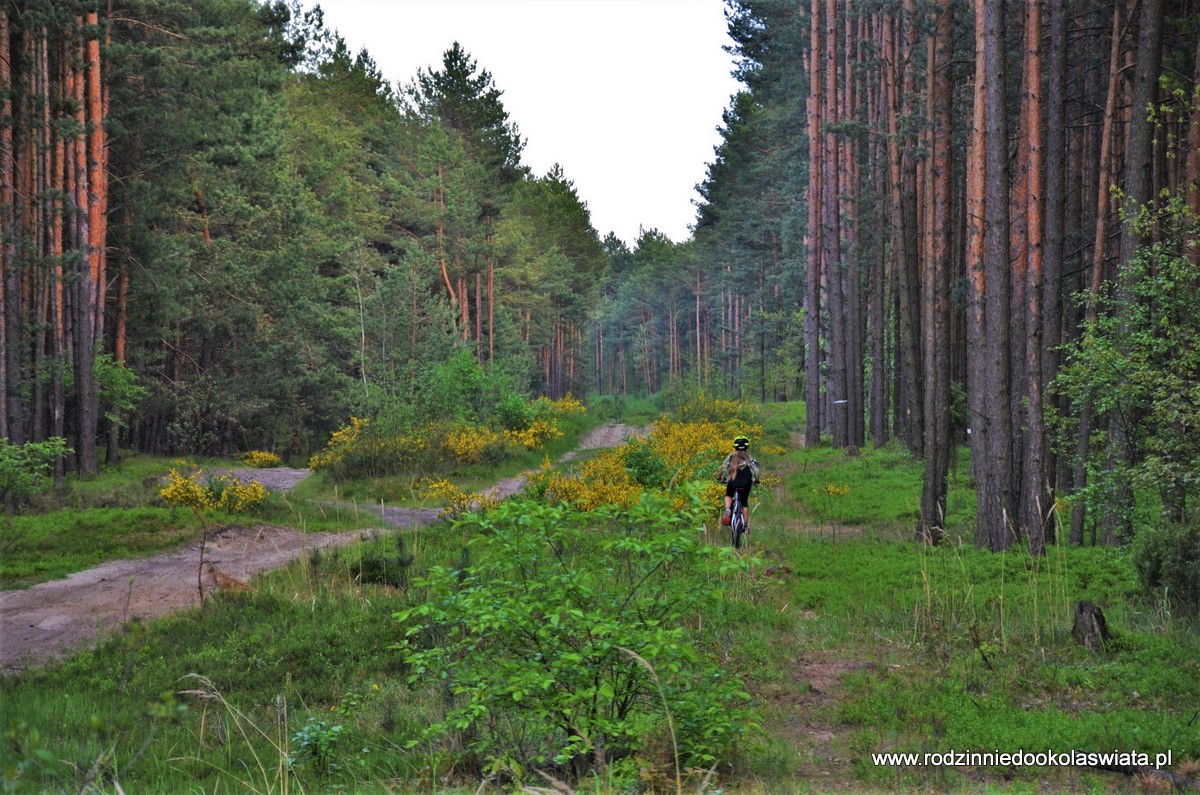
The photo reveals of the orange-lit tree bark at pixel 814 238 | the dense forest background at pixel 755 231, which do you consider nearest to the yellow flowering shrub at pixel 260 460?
the dense forest background at pixel 755 231

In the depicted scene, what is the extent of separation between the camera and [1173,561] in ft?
30.0

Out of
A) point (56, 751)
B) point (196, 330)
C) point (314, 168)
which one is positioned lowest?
point (56, 751)

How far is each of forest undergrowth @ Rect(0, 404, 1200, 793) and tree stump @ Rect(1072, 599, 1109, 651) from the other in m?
0.12

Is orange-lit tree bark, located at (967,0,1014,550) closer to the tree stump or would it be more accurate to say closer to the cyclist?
the cyclist

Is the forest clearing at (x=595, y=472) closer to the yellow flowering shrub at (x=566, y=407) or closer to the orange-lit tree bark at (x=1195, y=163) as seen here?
the orange-lit tree bark at (x=1195, y=163)

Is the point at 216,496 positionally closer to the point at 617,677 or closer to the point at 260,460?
the point at 617,677

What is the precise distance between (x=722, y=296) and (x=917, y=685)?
250 ft

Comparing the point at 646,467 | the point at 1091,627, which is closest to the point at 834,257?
the point at 646,467

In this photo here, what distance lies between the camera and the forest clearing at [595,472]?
5.83 meters

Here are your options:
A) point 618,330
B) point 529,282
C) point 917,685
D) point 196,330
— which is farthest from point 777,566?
point 618,330

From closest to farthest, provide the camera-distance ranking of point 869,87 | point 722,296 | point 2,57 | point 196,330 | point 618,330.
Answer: point 2,57 < point 869,87 < point 196,330 < point 722,296 < point 618,330

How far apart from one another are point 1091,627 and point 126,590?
35.7 feet

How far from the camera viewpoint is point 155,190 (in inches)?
998

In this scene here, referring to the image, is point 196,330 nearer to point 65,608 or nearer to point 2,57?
point 2,57
